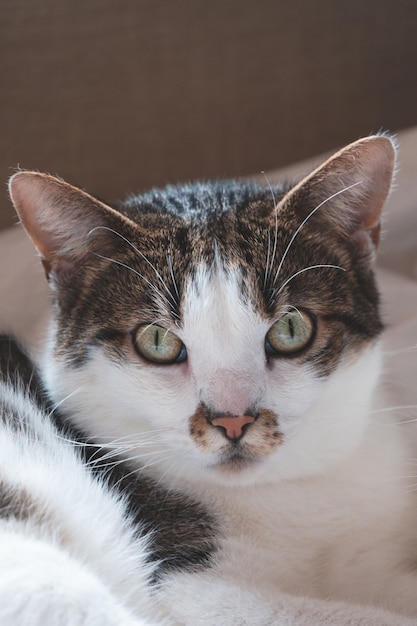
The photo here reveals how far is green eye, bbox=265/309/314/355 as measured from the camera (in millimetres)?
989

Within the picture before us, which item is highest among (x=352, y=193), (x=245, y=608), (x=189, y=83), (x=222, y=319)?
(x=189, y=83)

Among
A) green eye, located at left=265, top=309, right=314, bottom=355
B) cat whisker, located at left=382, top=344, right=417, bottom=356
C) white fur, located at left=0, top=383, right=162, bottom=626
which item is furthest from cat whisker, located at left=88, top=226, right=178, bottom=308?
cat whisker, located at left=382, top=344, right=417, bottom=356

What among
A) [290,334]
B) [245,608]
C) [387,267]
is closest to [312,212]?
[290,334]

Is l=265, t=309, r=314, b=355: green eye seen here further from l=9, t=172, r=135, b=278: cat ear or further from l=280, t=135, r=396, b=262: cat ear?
l=9, t=172, r=135, b=278: cat ear

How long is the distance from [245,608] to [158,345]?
36cm

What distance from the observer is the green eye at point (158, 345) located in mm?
989

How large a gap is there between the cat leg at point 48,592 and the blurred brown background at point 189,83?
1233 millimetres

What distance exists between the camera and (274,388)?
3.17 feet

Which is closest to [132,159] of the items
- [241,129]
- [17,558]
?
[241,129]

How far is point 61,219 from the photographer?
3.45 ft

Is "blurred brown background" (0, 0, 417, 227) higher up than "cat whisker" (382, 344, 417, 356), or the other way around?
"blurred brown background" (0, 0, 417, 227)

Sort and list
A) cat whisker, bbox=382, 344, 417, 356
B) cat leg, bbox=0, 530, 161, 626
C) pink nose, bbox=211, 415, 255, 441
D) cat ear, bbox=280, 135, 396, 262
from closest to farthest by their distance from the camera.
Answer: cat leg, bbox=0, 530, 161, 626 → pink nose, bbox=211, 415, 255, 441 → cat ear, bbox=280, 135, 396, 262 → cat whisker, bbox=382, 344, 417, 356

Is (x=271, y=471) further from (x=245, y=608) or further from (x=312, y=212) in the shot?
(x=312, y=212)

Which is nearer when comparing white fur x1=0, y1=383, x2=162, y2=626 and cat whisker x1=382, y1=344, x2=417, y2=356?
white fur x1=0, y1=383, x2=162, y2=626
